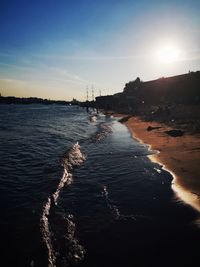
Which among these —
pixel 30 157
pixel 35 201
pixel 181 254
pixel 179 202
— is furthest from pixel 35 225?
pixel 30 157

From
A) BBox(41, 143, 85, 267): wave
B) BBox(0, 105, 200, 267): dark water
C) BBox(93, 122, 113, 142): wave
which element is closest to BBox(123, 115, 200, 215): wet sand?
BBox(0, 105, 200, 267): dark water

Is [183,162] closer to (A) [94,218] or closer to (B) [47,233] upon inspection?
(A) [94,218]

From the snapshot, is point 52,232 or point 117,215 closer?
point 52,232

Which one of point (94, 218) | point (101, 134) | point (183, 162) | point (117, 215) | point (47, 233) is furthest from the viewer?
point (101, 134)

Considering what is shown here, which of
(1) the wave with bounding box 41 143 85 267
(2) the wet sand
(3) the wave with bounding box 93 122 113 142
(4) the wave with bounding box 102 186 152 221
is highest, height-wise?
(2) the wet sand

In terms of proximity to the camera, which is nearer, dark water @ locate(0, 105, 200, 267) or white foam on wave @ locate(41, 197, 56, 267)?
white foam on wave @ locate(41, 197, 56, 267)

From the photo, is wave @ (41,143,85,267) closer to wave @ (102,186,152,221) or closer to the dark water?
the dark water

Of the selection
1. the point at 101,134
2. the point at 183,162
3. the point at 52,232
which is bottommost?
the point at 101,134

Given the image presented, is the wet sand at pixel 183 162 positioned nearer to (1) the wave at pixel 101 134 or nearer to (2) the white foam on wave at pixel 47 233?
(2) the white foam on wave at pixel 47 233

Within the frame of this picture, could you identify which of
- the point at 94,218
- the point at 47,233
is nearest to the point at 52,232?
the point at 47,233

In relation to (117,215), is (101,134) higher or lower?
lower

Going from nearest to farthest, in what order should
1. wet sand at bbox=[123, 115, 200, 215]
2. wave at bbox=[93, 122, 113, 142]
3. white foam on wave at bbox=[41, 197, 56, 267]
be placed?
white foam on wave at bbox=[41, 197, 56, 267], wet sand at bbox=[123, 115, 200, 215], wave at bbox=[93, 122, 113, 142]

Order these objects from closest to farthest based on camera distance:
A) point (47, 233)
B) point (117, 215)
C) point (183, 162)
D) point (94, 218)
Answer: point (47, 233) → point (94, 218) → point (117, 215) → point (183, 162)

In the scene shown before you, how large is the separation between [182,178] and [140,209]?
3275 millimetres
